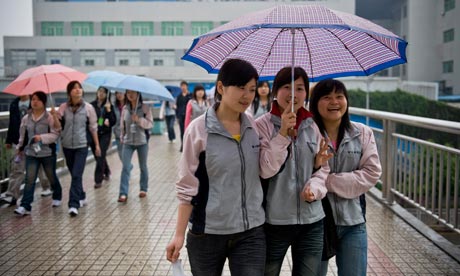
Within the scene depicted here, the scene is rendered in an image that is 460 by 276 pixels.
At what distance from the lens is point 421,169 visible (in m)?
5.89

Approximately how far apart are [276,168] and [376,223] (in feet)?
12.6

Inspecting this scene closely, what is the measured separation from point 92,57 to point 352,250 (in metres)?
49.5

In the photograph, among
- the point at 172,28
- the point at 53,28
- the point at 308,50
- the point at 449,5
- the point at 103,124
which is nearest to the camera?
the point at 308,50

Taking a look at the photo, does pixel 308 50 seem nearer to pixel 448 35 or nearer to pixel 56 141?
pixel 56 141

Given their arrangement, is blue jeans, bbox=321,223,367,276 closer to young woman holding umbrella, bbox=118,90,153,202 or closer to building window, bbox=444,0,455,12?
young woman holding umbrella, bbox=118,90,153,202

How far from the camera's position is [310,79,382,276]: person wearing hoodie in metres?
3.05

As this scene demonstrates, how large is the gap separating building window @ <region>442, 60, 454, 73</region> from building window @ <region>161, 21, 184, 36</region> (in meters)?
23.9

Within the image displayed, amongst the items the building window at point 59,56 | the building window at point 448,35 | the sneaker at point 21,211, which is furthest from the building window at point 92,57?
the sneaker at point 21,211

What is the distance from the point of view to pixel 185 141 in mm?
2744

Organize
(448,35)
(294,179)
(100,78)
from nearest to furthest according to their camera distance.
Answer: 1. (294,179)
2. (100,78)
3. (448,35)

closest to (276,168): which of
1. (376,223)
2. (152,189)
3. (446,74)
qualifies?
(376,223)

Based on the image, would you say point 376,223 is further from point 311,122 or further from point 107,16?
point 107,16

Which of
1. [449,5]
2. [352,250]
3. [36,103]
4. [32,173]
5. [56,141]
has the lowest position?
[32,173]

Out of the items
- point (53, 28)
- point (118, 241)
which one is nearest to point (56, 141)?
point (118, 241)
